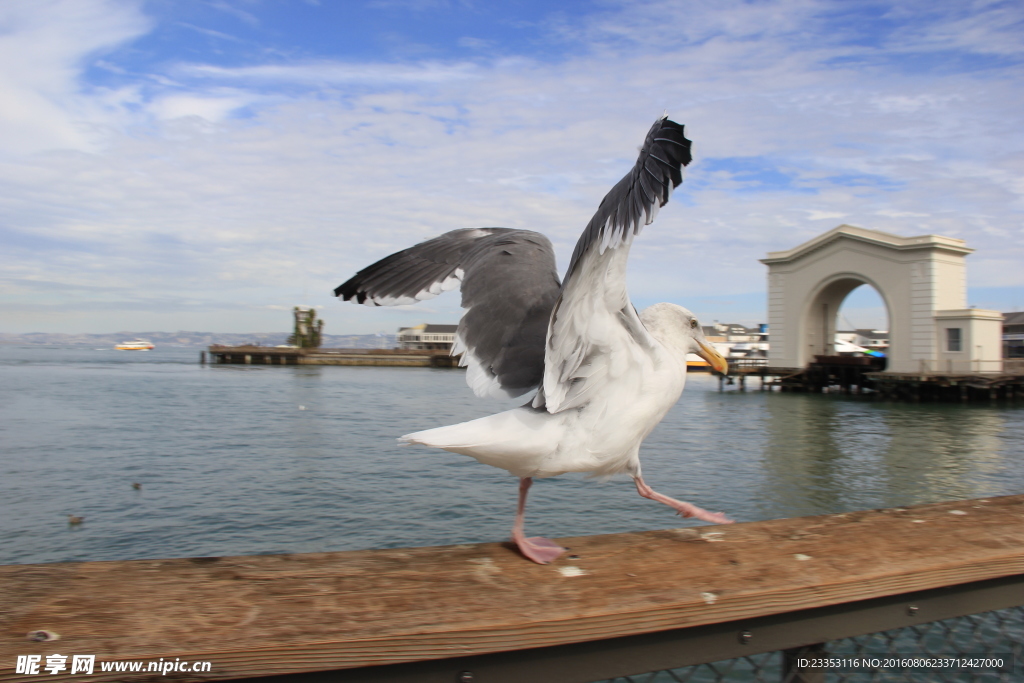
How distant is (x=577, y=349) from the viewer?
250 cm

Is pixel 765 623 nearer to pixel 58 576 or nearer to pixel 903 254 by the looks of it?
pixel 58 576

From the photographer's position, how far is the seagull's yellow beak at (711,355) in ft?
10.3

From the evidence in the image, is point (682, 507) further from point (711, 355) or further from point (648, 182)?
point (648, 182)

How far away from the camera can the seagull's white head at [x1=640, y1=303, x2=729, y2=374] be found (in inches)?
113

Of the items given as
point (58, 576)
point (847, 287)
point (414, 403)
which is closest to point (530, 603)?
point (58, 576)

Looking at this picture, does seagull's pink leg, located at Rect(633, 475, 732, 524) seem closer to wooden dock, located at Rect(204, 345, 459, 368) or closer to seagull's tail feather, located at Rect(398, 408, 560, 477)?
seagull's tail feather, located at Rect(398, 408, 560, 477)

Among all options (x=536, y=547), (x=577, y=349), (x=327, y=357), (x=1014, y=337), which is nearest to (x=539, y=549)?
(x=536, y=547)

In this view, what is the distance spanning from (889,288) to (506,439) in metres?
36.9

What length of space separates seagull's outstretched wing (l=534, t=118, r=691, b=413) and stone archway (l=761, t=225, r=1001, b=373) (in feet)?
116

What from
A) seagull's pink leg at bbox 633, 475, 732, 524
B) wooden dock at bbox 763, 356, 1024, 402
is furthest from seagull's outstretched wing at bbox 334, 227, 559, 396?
wooden dock at bbox 763, 356, 1024, 402

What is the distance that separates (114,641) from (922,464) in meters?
18.6

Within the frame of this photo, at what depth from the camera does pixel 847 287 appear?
38562 mm

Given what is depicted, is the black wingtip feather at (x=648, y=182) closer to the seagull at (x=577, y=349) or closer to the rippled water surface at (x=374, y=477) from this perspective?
the seagull at (x=577, y=349)

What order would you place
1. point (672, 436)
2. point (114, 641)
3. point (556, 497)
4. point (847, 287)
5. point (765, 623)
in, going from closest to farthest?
point (114, 641), point (765, 623), point (556, 497), point (672, 436), point (847, 287)
